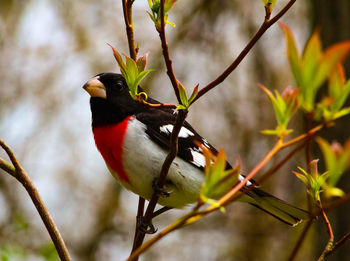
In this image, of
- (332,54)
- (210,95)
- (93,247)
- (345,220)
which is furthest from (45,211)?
(210,95)

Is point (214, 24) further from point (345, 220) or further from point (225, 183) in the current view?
point (225, 183)

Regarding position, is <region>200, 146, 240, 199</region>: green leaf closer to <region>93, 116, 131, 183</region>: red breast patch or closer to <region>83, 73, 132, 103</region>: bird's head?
<region>93, 116, 131, 183</region>: red breast patch

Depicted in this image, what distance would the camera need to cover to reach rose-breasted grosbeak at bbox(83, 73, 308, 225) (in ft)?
8.48

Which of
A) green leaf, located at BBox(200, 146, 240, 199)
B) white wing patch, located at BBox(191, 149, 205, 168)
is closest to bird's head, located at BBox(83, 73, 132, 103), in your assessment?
white wing patch, located at BBox(191, 149, 205, 168)

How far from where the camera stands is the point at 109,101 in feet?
9.11

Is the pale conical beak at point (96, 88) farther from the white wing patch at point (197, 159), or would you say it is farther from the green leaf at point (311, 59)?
the green leaf at point (311, 59)

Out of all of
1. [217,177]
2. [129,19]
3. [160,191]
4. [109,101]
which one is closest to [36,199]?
[160,191]

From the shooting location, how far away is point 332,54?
81cm

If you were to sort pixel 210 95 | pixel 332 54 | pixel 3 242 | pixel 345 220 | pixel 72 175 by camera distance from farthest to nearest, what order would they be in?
pixel 72 175
pixel 210 95
pixel 3 242
pixel 345 220
pixel 332 54

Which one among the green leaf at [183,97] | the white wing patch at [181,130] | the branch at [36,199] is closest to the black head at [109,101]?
the white wing patch at [181,130]

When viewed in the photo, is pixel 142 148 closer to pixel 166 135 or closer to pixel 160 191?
pixel 166 135

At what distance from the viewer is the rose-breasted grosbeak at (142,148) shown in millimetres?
2584

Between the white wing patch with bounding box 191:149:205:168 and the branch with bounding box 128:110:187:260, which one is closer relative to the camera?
the branch with bounding box 128:110:187:260

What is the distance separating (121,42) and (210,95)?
1.32m
